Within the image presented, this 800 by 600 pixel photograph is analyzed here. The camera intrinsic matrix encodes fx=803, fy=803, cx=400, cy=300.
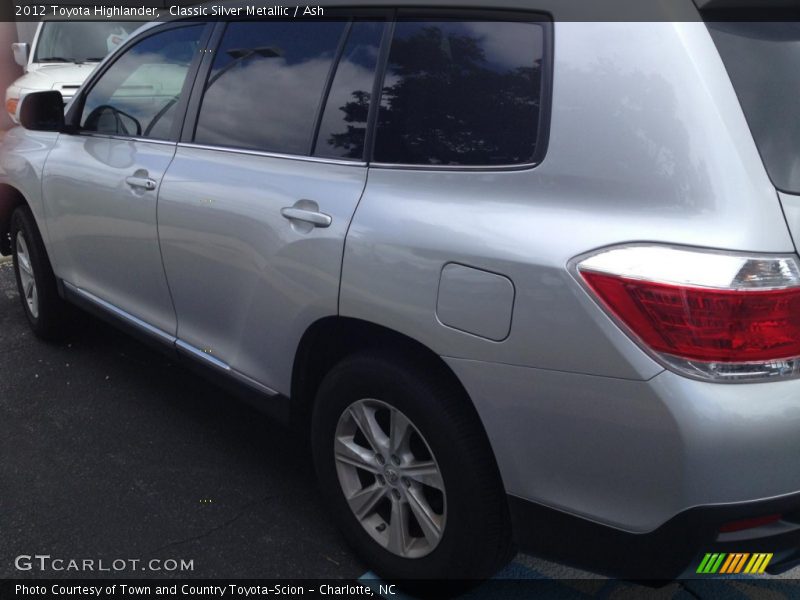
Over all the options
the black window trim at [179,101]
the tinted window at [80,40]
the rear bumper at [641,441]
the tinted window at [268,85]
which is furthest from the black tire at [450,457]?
the tinted window at [80,40]

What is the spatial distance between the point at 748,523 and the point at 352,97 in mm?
1665

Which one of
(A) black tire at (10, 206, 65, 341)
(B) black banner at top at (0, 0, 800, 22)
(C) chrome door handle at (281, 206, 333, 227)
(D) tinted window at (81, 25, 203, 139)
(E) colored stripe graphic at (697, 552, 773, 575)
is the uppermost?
(B) black banner at top at (0, 0, 800, 22)

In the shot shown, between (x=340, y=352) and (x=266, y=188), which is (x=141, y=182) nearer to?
(x=266, y=188)

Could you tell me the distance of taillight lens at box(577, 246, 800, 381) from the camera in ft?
5.63

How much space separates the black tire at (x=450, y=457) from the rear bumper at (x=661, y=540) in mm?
99

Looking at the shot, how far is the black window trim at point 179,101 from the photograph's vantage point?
3254 millimetres

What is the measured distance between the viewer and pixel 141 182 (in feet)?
10.9

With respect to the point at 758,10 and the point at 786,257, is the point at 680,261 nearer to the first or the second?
the point at 786,257

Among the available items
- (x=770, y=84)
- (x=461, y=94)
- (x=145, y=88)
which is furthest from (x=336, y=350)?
(x=145, y=88)

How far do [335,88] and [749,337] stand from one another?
1530 mm

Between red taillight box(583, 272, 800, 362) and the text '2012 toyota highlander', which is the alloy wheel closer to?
the text '2012 toyota highlander'

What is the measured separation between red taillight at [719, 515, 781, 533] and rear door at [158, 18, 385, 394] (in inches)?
47.2

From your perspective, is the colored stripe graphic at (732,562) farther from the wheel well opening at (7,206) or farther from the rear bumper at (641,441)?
the wheel well opening at (7,206)

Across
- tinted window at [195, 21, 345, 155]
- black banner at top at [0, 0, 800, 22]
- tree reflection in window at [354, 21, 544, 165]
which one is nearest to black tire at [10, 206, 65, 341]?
black banner at top at [0, 0, 800, 22]
